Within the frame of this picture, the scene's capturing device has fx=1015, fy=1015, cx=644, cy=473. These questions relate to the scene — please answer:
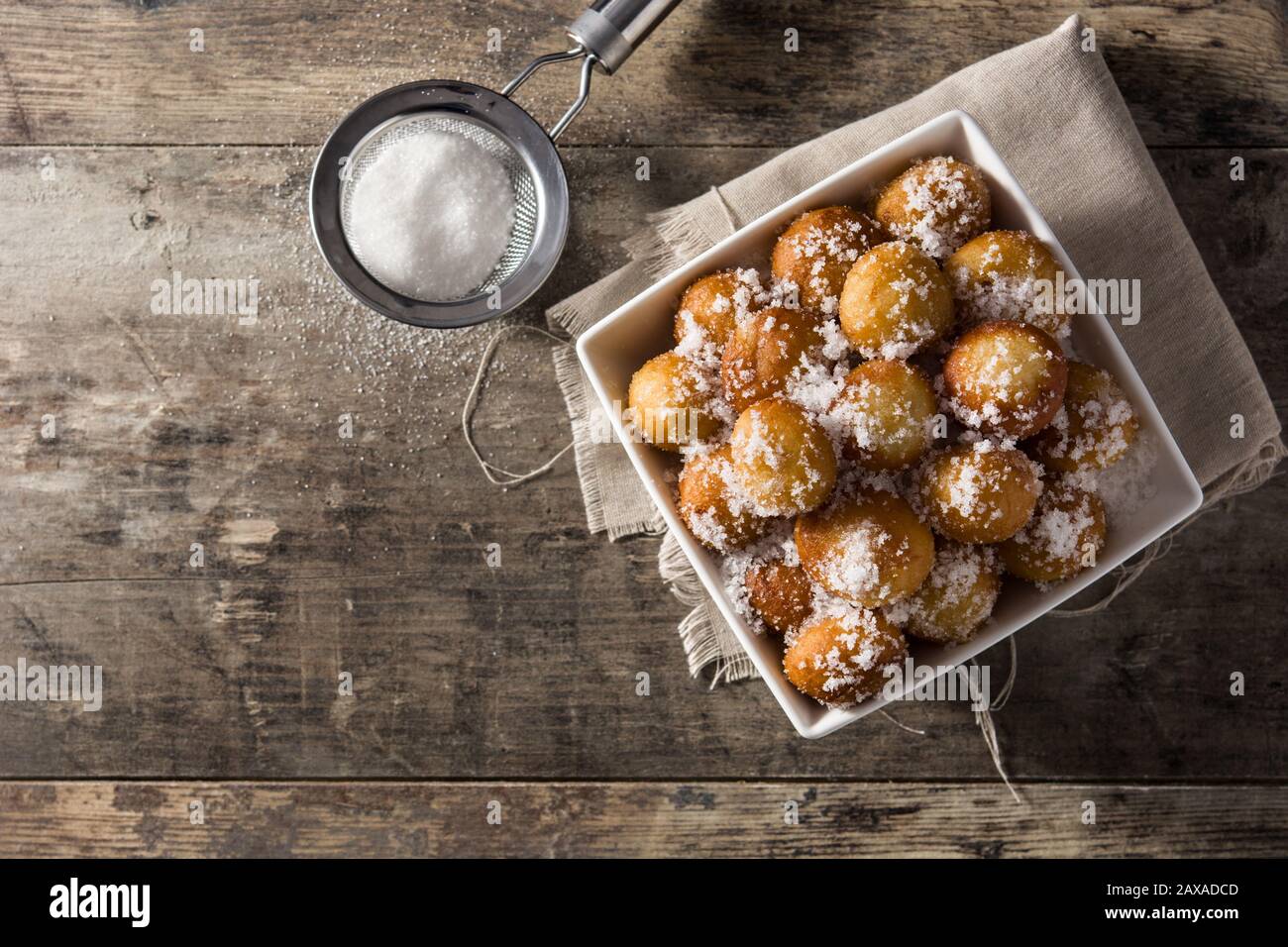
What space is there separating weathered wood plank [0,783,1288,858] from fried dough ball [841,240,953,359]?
1.49 feet

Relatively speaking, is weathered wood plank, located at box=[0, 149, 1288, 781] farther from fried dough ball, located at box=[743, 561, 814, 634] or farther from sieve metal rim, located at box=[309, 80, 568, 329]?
fried dough ball, located at box=[743, 561, 814, 634]

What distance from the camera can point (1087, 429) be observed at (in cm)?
69

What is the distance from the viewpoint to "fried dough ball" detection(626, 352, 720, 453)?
0.70m

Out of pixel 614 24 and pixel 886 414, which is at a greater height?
pixel 614 24

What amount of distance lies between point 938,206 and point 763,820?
0.56m

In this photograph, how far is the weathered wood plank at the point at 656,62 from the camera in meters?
0.92

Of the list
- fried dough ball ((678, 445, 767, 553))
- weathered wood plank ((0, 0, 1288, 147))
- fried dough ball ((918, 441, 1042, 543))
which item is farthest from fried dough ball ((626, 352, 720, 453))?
weathered wood plank ((0, 0, 1288, 147))

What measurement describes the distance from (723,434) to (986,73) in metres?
0.44

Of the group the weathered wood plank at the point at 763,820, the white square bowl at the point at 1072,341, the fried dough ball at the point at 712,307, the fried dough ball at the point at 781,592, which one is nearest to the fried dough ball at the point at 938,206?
the white square bowl at the point at 1072,341

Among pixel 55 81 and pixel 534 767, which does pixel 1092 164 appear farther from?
pixel 55 81

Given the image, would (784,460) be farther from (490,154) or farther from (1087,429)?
(490,154)

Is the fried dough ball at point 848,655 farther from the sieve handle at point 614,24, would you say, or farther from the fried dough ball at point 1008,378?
the sieve handle at point 614,24

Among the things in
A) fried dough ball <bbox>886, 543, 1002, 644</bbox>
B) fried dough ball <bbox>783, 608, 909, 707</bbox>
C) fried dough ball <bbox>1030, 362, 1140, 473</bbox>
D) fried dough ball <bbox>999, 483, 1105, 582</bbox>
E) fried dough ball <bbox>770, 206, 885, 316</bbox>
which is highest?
fried dough ball <bbox>770, 206, 885, 316</bbox>

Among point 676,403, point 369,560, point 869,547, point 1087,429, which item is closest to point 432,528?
point 369,560
